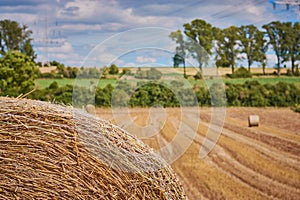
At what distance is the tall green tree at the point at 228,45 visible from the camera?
50.7 meters

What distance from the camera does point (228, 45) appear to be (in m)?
52.7

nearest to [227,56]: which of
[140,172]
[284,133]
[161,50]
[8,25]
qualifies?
[8,25]

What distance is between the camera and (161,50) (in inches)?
282

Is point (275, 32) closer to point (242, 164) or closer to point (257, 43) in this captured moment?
point (257, 43)

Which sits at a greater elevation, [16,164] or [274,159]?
[16,164]

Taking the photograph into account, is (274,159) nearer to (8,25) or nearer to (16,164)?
(16,164)

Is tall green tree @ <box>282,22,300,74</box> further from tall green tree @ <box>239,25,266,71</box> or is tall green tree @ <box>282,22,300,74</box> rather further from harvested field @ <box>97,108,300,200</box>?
harvested field @ <box>97,108,300,200</box>

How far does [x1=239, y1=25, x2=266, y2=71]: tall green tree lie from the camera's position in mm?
53875

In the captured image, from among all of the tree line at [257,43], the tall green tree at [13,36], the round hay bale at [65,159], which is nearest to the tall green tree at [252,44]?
the tree line at [257,43]

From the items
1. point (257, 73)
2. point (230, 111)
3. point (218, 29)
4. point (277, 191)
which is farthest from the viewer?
point (257, 73)

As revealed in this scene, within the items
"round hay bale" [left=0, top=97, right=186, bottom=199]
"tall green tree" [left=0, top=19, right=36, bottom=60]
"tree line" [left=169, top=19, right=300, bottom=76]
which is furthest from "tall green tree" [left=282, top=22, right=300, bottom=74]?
"round hay bale" [left=0, top=97, right=186, bottom=199]

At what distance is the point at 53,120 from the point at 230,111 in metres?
22.6

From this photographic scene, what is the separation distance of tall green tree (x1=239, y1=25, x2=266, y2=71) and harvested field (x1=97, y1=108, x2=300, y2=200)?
36814mm

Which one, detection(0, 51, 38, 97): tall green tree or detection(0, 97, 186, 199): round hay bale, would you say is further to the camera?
detection(0, 51, 38, 97): tall green tree
